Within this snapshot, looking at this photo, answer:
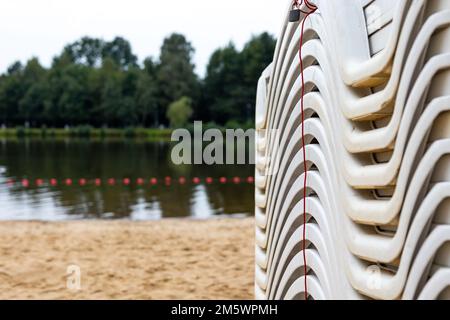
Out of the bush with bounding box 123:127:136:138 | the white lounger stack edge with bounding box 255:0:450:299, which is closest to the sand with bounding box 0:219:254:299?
the white lounger stack edge with bounding box 255:0:450:299

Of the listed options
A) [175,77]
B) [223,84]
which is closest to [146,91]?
[175,77]

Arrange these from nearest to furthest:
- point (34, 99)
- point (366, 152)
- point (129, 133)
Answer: point (366, 152), point (129, 133), point (34, 99)

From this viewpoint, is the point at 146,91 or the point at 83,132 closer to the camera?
the point at 146,91

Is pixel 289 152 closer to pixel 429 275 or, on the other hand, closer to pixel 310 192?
pixel 310 192

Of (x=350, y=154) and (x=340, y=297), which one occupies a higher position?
(x=350, y=154)

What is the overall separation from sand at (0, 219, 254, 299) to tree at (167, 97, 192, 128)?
45765mm

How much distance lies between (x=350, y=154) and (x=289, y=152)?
2.86 ft

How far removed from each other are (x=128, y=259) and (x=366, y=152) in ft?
19.8

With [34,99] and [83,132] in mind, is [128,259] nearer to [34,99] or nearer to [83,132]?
[83,132]

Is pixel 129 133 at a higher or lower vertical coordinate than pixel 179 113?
lower

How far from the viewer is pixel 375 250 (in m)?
1.70

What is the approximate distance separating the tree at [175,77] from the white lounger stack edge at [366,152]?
57633mm

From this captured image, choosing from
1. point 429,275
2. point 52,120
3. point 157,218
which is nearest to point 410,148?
point 429,275

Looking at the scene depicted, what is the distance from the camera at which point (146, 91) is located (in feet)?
200
